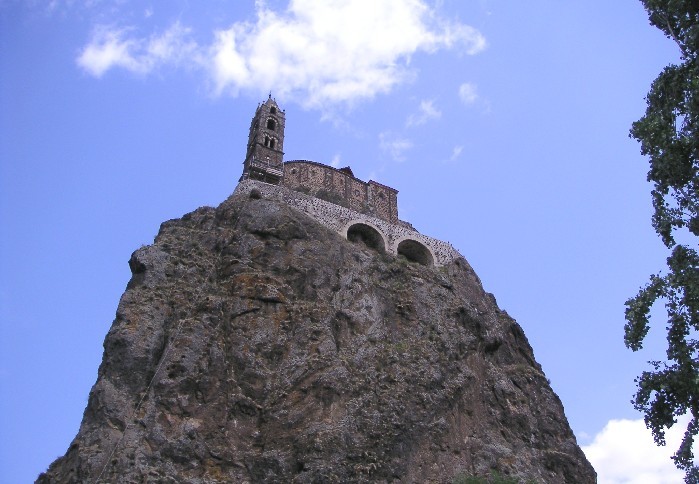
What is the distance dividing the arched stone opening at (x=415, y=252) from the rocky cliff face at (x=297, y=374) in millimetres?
5454

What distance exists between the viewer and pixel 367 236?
5278 centimetres

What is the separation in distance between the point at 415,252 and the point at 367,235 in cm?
423

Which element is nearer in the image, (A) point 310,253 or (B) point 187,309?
(B) point 187,309

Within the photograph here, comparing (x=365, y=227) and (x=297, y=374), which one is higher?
(x=365, y=227)

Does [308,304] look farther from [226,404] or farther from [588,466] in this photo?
[588,466]

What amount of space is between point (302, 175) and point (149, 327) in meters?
24.3

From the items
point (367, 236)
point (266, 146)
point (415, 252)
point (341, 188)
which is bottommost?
point (415, 252)

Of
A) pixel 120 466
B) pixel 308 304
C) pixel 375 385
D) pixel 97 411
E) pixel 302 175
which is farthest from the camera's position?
pixel 302 175

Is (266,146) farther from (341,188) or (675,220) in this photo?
(675,220)

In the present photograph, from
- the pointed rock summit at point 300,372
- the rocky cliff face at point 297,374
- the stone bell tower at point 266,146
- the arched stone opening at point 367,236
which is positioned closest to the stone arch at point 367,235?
the arched stone opening at point 367,236

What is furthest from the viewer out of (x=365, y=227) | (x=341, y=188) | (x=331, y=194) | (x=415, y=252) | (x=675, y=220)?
(x=341, y=188)

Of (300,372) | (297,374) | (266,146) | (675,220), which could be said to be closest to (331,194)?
(266,146)

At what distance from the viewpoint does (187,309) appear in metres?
38.2

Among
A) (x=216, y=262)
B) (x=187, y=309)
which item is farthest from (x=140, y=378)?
(x=216, y=262)
